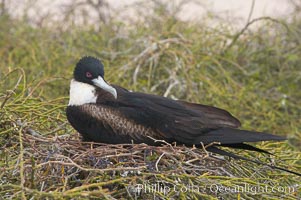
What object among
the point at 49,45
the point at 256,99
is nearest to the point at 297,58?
the point at 256,99

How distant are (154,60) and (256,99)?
0.89 metres

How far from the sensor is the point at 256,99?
669cm

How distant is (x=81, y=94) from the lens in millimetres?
4383

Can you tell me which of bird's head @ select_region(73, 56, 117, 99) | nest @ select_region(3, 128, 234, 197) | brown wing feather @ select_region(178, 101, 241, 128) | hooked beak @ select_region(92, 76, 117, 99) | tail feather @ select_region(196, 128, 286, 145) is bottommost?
nest @ select_region(3, 128, 234, 197)

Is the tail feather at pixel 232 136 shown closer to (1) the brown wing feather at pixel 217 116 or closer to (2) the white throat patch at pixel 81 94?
(1) the brown wing feather at pixel 217 116

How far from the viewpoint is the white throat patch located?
434 centimetres

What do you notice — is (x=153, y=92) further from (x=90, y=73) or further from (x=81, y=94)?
(x=81, y=94)

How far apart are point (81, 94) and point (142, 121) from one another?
36cm

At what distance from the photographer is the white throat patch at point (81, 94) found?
14.3ft

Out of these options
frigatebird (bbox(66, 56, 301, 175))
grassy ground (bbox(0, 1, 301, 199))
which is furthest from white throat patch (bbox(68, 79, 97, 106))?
grassy ground (bbox(0, 1, 301, 199))

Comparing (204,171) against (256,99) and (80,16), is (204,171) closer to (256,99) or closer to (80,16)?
(256,99)

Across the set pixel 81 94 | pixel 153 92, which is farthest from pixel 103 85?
pixel 153 92

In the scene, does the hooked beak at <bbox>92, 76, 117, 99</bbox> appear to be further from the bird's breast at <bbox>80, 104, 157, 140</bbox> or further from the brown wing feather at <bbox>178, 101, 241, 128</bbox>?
the brown wing feather at <bbox>178, 101, 241, 128</bbox>

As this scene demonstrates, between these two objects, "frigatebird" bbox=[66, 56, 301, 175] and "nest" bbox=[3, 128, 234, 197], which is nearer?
"nest" bbox=[3, 128, 234, 197]
